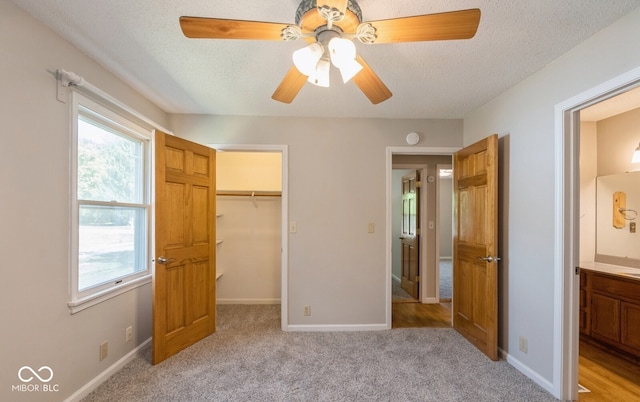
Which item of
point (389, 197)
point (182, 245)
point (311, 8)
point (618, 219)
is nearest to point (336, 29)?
point (311, 8)

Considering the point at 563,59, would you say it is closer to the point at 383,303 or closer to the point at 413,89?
the point at 413,89

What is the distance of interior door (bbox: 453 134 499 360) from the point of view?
93.2 inches

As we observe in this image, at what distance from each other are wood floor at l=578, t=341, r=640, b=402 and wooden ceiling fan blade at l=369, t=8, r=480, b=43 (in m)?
2.53

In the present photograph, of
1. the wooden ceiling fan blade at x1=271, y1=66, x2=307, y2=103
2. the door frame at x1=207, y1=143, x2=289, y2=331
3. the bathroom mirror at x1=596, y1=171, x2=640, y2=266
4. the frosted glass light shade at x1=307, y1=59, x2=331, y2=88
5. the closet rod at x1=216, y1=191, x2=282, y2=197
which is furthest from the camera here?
the closet rod at x1=216, y1=191, x2=282, y2=197

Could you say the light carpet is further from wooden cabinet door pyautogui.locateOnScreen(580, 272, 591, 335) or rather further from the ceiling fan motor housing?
the ceiling fan motor housing

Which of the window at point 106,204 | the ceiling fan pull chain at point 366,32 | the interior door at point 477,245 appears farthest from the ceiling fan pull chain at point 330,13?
the interior door at point 477,245

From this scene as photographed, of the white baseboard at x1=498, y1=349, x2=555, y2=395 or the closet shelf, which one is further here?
the closet shelf

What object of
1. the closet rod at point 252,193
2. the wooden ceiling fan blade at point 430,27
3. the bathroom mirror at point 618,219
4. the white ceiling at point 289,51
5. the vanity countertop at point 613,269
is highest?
the white ceiling at point 289,51

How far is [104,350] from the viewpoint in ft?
6.81

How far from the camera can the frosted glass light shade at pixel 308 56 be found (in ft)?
4.23

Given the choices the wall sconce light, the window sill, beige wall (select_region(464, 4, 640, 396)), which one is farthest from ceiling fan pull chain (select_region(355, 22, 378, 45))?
the wall sconce light

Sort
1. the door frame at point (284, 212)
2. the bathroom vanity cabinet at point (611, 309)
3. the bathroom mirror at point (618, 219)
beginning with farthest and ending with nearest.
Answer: the door frame at point (284, 212) < the bathroom mirror at point (618, 219) < the bathroom vanity cabinet at point (611, 309)

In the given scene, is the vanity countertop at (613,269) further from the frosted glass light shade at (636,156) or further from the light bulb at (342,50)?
the light bulb at (342,50)

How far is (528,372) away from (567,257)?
984 mm
